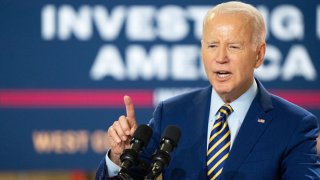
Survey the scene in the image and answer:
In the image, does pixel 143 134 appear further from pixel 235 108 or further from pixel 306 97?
pixel 306 97

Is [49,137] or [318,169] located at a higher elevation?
[318,169]

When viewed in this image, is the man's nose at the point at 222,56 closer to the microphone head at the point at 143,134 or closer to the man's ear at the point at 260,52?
the man's ear at the point at 260,52

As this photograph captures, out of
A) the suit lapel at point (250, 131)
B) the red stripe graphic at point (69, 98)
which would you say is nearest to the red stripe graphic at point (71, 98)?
the red stripe graphic at point (69, 98)

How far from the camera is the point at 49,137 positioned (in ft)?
11.0

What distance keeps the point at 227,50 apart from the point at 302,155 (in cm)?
35

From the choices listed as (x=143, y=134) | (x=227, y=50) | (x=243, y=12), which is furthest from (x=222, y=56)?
(x=143, y=134)

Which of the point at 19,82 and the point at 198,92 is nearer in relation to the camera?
the point at 198,92

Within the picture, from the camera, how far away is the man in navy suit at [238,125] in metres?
1.79

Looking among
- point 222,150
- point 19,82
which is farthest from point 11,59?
point 222,150

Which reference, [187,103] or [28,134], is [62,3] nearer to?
[28,134]

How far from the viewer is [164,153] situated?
154 centimetres

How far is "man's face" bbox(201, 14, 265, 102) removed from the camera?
1.85m

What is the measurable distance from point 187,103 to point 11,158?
1624 mm

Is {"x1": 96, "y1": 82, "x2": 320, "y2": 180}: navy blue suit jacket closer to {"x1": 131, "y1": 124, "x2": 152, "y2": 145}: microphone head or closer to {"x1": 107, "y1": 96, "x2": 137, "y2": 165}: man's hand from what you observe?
{"x1": 107, "y1": 96, "x2": 137, "y2": 165}: man's hand
